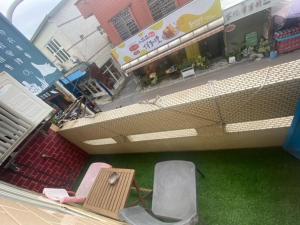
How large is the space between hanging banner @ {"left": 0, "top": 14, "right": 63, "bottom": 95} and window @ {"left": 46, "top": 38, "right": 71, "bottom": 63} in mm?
5936

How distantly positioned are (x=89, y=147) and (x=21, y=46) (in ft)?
7.10

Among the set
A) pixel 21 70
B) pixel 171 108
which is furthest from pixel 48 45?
pixel 171 108

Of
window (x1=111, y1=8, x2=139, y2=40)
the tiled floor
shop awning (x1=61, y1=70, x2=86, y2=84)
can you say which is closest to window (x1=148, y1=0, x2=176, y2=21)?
window (x1=111, y1=8, x2=139, y2=40)

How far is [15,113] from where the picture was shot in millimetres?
2877

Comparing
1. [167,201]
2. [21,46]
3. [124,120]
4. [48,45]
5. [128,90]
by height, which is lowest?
[128,90]

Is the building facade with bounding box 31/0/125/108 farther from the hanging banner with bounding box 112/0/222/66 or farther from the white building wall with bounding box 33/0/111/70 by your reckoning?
the hanging banner with bounding box 112/0/222/66

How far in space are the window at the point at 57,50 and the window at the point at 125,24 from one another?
293cm

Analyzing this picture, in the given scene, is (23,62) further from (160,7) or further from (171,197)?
(160,7)

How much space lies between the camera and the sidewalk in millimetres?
5898

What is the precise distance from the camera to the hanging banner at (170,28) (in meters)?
5.82

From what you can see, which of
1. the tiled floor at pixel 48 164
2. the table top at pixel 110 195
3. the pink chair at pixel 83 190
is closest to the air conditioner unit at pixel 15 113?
the tiled floor at pixel 48 164

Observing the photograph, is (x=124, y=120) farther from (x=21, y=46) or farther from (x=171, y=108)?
(x=21, y=46)

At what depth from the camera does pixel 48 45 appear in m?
8.27

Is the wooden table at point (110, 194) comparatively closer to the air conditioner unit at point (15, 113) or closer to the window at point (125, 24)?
the air conditioner unit at point (15, 113)
